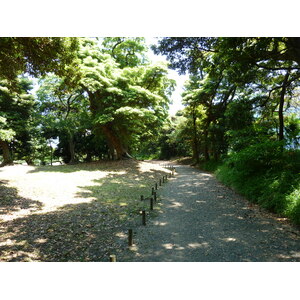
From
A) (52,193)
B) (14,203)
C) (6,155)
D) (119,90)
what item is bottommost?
(52,193)

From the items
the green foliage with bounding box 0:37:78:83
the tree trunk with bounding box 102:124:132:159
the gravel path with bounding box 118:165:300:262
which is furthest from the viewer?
the tree trunk with bounding box 102:124:132:159

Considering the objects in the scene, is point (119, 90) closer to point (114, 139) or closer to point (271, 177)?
point (114, 139)

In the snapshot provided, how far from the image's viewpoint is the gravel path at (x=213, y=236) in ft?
13.0

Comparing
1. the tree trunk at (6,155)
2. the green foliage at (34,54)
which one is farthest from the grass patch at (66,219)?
the tree trunk at (6,155)

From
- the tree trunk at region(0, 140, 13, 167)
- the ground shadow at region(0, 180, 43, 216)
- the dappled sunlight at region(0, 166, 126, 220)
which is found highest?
the tree trunk at region(0, 140, 13, 167)

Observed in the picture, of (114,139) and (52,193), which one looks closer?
(52,193)

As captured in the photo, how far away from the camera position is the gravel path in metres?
3.97

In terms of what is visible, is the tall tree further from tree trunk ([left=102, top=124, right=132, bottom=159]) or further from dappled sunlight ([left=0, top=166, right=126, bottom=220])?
dappled sunlight ([left=0, top=166, right=126, bottom=220])

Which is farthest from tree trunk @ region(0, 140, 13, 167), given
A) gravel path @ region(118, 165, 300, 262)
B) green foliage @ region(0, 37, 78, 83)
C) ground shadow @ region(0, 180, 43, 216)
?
gravel path @ region(118, 165, 300, 262)

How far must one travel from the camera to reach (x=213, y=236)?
4816 millimetres

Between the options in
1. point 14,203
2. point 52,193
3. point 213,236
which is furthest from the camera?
point 52,193

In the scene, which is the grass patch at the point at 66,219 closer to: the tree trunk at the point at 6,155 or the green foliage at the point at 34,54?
the green foliage at the point at 34,54

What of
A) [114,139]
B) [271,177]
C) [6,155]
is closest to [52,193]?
[271,177]

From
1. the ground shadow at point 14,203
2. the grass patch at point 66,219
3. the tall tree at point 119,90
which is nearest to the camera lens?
the grass patch at point 66,219
